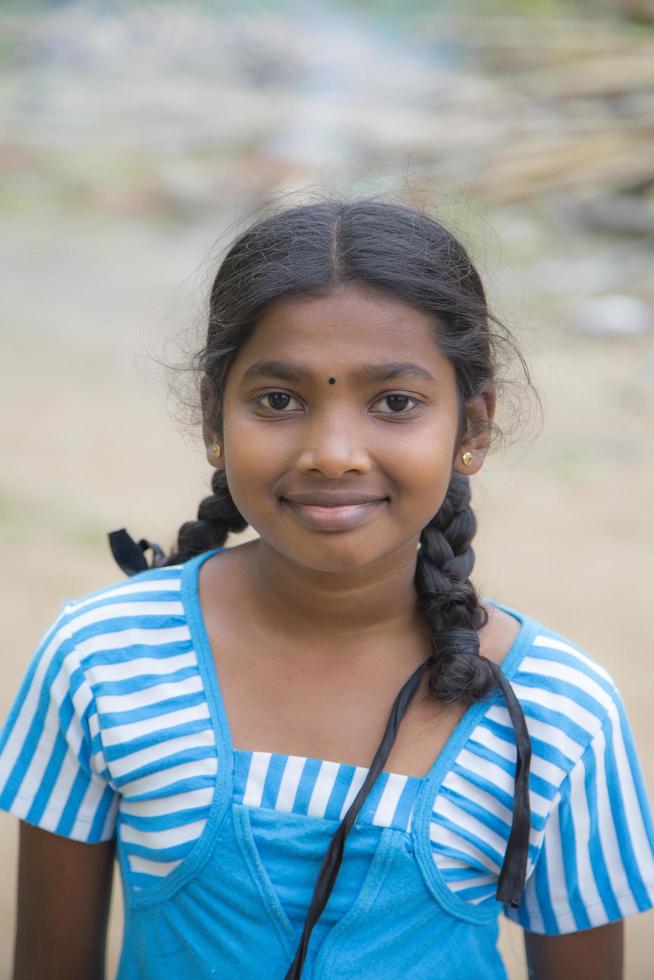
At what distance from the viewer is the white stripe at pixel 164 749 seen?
4.46 ft

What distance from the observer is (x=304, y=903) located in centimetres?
132

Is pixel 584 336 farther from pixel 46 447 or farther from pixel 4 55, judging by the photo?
pixel 4 55

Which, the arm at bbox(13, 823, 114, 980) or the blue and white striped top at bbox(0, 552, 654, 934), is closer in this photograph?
the blue and white striped top at bbox(0, 552, 654, 934)

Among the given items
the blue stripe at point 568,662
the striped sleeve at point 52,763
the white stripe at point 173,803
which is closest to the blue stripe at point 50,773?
the striped sleeve at point 52,763

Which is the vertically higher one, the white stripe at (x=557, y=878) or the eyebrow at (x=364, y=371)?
the eyebrow at (x=364, y=371)

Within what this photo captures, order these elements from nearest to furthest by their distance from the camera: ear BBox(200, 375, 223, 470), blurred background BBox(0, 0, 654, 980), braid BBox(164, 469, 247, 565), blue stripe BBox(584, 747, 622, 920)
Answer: blue stripe BBox(584, 747, 622, 920)
ear BBox(200, 375, 223, 470)
braid BBox(164, 469, 247, 565)
blurred background BBox(0, 0, 654, 980)

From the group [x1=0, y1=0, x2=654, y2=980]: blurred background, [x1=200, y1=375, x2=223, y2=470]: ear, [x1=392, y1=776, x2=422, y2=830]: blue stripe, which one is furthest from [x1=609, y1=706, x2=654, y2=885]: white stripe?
[x1=0, y1=0, x2=654, y2=980]: blurred background

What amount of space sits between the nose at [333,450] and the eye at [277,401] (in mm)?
46

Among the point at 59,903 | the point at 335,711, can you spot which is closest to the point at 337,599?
the point at 335,711

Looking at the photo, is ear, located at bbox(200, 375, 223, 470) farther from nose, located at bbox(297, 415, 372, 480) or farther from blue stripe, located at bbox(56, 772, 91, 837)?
blue stripe, located at bbox(56, 772, 91, 837)

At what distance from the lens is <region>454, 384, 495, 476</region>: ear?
4.72 feet

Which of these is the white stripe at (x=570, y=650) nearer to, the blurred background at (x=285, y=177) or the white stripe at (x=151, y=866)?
the white stripe at (x=151, y=866)

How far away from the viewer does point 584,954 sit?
Answer: 56.6 inches

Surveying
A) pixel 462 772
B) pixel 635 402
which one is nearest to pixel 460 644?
pixel 462 772
